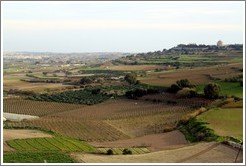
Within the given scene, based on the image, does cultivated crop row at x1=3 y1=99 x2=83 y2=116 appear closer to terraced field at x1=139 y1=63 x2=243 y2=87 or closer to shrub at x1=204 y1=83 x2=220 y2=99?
shrub at x1=204 y1=83 x2=220 y2=99

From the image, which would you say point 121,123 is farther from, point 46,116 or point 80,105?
point 80,105

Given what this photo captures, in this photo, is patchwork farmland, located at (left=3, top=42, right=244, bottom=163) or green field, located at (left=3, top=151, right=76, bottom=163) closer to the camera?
green field, located at (left=3, top=151, right=76, bottom=163)

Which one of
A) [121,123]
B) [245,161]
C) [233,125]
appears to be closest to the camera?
[245,161]

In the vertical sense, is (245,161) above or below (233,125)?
above

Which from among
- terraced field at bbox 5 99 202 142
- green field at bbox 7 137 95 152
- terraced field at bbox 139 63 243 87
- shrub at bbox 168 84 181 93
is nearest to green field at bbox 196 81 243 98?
shrub at bbox 168 84 181 93

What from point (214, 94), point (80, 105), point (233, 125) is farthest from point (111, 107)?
point (233, 125)

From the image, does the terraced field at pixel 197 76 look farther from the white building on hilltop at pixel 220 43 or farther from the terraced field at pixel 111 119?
the white building on hilltop at pixel 220 43
